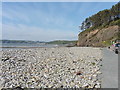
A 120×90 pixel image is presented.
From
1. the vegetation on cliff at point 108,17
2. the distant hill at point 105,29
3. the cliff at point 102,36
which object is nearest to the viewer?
the cliff at point 102,36

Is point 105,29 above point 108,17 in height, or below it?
below

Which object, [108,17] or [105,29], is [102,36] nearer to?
[105,29]

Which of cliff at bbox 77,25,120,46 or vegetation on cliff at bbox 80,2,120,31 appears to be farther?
vegetation on cliff at bbox 80,2,120,31

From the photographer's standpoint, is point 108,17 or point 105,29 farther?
point 108,17

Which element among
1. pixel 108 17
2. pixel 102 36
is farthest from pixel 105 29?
pixel 108 17

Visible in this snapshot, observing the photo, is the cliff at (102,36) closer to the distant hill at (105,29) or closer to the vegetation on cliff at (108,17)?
the distant hill at (105,29)

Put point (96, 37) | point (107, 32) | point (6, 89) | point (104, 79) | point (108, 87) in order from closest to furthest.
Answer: point (6, 89)
point (108, 87)
point (104, 79)
point (107, 32)
point (96, 37)

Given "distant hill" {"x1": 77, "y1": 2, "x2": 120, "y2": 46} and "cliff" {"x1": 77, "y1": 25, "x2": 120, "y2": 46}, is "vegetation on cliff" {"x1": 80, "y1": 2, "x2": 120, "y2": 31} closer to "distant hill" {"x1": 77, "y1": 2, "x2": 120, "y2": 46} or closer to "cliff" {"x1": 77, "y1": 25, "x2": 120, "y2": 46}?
"distant hill" {"x1": 77, "y1": 2, "x2": 120, "y2": 46}

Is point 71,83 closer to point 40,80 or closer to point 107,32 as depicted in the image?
point 40,80

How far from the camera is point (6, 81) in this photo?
5066 millimetres

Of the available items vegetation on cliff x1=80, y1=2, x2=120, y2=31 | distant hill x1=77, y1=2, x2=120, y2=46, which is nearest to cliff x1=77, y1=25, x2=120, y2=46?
distant hill x1=77, y1=2, x2=120, y2=46

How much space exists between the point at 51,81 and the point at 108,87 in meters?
2.45

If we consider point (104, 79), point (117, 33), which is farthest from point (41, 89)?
point (117, 33)

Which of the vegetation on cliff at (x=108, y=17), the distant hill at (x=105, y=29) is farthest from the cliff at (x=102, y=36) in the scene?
the vegetation on cliff at (x=108, y=17)
